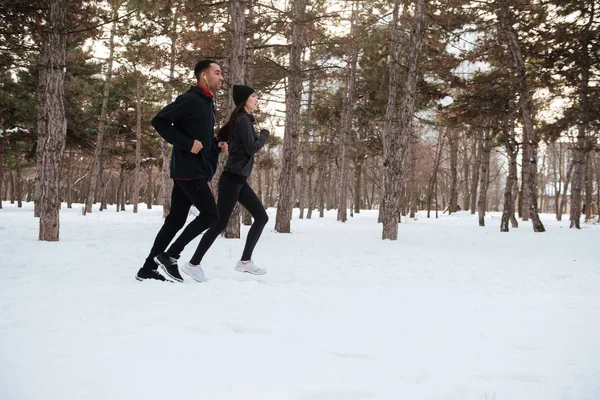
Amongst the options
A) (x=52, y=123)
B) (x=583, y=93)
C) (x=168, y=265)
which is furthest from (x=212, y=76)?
(x=583, y=93)

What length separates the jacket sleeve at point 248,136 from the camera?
4379 millimetres

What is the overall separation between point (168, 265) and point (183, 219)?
46 cm

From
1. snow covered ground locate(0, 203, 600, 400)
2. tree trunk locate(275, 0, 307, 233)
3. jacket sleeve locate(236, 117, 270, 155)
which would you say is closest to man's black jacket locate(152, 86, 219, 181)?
jacket sleeve locate(236, 117, 270, 155)

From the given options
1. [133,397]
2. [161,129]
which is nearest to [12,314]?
[133,397]

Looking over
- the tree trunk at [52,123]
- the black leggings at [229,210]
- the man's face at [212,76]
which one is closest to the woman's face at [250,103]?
the man's face at [212,76]

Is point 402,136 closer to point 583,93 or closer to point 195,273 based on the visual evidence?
point 195,273

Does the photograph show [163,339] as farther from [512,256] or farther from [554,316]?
[512,256]

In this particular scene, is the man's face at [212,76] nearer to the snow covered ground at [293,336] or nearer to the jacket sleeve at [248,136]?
the jacket sleeve at [248,136]

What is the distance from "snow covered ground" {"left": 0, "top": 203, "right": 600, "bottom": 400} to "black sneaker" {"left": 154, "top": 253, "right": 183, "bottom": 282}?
0.52 feet

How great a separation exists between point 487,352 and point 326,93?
19392 mm

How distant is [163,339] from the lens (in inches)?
94.9

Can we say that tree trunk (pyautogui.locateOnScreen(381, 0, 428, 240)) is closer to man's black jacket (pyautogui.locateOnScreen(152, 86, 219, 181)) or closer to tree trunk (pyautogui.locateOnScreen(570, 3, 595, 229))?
tree trunk (pyautogui.locateOnScreen(570, 3, 595, 229))

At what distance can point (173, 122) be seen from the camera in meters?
3.87

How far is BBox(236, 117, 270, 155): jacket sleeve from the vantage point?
172 inches
